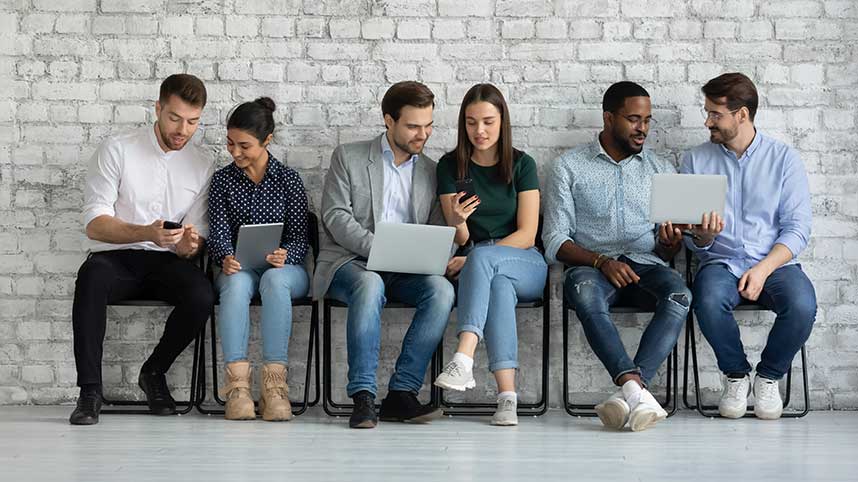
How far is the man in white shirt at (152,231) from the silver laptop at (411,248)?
71 cm

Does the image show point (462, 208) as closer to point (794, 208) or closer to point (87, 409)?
point (794, 208)

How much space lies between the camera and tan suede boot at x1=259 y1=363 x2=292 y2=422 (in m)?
4.20

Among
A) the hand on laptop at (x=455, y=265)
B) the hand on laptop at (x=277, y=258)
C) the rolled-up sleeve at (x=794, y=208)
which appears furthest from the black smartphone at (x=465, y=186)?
the rolled-up sleeve at (x=794, y=208)

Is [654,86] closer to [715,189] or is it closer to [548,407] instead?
[715,189]

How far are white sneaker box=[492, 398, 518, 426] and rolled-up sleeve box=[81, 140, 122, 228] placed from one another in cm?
169

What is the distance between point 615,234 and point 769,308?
661mm

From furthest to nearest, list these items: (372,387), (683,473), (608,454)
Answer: (372,387)
(608,454)
(683,473)

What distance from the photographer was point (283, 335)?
4285 millimetres

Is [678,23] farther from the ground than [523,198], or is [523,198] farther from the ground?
[678,23]

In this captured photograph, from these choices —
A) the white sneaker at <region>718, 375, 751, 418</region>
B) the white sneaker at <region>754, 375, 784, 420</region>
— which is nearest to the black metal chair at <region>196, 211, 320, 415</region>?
the white sneaker at <region>718, 375, 751, 418</region>

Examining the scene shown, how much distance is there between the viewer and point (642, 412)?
3949 mm

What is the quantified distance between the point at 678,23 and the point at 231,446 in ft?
8.34

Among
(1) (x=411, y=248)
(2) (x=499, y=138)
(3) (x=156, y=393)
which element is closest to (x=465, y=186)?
(2) (x=499, y=138)

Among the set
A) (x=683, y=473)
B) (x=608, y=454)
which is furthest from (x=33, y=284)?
(x=683, y=473)
